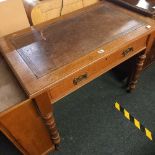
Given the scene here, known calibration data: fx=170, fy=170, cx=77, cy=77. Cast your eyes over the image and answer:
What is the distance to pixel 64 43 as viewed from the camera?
0.97m

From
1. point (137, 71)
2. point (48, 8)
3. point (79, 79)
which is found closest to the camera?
point (79, 79)

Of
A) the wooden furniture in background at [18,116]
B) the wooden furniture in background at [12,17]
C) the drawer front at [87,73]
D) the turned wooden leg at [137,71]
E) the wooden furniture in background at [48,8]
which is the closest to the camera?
the wooden furniture in background at [18,116]

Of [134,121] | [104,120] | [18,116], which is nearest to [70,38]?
[18,116]

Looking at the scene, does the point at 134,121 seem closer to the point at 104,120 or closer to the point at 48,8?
the point at 104,120

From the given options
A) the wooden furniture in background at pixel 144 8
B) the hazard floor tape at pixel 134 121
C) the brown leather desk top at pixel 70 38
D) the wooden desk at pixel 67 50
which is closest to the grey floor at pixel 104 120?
the hazard floor tape at pixel 134 121

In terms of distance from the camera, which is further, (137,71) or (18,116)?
(137,71)

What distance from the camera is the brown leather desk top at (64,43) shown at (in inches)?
31.6

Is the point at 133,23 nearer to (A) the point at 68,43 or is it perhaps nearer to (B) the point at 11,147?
(A) the point at 68,43

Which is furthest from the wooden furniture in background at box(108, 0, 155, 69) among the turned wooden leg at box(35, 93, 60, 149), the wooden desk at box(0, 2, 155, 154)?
the turned wooden leg at box(35, 93, 60, 149)

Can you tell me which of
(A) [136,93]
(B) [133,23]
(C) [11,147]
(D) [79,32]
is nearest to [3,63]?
(D) [79,32]

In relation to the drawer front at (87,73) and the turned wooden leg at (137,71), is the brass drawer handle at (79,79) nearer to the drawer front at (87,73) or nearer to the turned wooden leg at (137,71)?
the drawer front at (87,73)

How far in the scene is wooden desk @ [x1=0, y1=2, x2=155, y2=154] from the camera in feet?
2.63

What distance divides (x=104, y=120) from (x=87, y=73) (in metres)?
0.66

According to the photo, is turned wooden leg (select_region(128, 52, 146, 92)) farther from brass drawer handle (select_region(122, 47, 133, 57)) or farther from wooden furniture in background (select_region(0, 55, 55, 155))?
wooden furniture in background (select_region(0, 55, 55, 155))
